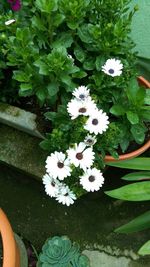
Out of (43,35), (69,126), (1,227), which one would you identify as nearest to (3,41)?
(43,35)

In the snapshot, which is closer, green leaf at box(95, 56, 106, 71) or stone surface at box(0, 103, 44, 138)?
green leaf at box(95, 56, 106, 71)

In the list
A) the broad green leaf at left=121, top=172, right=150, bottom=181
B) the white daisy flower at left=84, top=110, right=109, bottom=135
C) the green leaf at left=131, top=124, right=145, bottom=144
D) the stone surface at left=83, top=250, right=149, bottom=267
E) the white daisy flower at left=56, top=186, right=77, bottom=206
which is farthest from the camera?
the stone surface at left=83, top=250, right=149, bottom=267

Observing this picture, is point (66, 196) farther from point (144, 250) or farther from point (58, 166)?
point (144, 250)

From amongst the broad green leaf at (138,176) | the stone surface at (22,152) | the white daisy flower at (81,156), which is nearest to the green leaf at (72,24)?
the white daisy flower at (81,156)

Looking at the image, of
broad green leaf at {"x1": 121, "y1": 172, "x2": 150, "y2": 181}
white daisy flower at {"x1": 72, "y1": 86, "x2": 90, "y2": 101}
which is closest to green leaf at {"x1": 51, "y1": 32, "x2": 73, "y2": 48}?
white daisy flower at {"x1": 72, "y1": 86, "x2": 90, "y2": 101}

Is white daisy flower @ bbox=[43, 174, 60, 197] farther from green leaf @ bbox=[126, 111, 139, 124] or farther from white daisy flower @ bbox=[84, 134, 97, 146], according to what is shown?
green leaf @ bbox=[126, 111, 139, 124]

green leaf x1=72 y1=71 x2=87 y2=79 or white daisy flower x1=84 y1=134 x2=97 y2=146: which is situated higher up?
green leaf x1=72 y1=71 x2=87 y2=79

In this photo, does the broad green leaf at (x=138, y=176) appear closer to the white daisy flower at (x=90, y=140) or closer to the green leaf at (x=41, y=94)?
the white daisy flower at (x=90, y=140)
